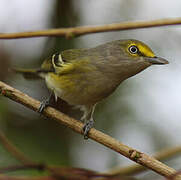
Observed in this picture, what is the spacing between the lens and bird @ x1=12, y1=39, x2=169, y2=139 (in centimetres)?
325

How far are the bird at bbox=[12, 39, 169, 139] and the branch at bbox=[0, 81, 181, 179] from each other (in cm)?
49

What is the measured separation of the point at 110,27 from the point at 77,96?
47.0 inches

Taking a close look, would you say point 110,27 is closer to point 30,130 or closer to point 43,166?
point 43,166

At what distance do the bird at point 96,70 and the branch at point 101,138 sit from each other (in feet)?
1.61

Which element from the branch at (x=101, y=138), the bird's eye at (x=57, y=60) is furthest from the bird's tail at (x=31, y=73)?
the branch at (x=101, y=138)

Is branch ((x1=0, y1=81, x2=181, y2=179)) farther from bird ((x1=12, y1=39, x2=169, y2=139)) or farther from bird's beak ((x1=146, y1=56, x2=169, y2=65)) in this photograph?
bird's beak ((x1=146, y1=56, x2=169, y2=65))

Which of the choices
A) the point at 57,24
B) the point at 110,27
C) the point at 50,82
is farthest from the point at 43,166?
the point at 57,24

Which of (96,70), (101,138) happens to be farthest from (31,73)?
(101,138)

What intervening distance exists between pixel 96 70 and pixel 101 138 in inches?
49.7

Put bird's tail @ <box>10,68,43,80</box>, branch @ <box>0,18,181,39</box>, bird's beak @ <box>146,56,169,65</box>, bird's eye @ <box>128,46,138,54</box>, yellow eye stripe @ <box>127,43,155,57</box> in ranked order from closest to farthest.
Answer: branch @ <box>0,18,181,39</box>
bird's beak @ <box>146,56,169,65</box>
yellow eye stripe @ <box>127,43,155,57</box>
bird's eye @ <box>128,46,138,54</box>
bird's tail @ <box>10,68,43,80</box>

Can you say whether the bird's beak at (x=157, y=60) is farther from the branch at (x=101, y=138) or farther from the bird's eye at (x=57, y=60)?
the bird's eye at (x=57, y=60)

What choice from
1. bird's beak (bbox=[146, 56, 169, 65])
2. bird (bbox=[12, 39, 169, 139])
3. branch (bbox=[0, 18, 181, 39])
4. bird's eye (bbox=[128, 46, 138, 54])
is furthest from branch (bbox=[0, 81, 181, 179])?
bird's eye (bbox=[128, 46, 138, 54])

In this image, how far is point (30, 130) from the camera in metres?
4.26

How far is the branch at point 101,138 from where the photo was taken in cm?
190
